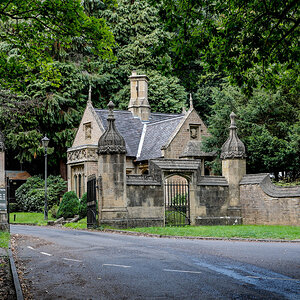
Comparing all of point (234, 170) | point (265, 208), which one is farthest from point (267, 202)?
point (234, 170)

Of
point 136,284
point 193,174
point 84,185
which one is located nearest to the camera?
point 136,284

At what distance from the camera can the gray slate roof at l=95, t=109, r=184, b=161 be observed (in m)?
34.6

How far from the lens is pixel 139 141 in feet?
121

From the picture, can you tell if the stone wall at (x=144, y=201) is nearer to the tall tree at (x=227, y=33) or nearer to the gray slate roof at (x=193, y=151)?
the tall tree at (x=227, y=33)

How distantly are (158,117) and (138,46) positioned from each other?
9007mm

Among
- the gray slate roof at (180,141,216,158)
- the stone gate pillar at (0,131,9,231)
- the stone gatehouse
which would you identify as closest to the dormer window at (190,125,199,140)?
the gray slate roof at (180,141,216,158)

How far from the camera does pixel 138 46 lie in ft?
152

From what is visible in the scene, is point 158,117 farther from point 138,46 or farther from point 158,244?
point 158,244

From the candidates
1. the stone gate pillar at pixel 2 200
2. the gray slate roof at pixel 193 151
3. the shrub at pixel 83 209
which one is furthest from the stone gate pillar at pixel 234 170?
the stone gate pillar at pixel 2 200

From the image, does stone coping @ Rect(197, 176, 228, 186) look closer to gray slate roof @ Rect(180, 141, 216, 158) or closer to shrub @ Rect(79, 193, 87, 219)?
shrub @ Rect(79, 193, 87, 219)

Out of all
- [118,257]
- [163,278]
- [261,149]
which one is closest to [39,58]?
[118,257]

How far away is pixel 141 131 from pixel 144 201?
53.6 feet

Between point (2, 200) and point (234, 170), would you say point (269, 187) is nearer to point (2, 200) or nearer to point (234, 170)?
point (234, 170)

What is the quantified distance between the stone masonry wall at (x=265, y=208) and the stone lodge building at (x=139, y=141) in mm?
9788
